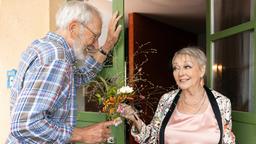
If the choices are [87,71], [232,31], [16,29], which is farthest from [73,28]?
[16,29]

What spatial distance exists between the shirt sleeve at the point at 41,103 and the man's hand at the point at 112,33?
55 centimetres

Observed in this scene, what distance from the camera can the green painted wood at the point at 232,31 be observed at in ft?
5.80

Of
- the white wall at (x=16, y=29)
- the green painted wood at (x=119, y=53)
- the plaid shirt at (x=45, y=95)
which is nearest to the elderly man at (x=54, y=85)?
the plaid shirt at (x=45, y=95)

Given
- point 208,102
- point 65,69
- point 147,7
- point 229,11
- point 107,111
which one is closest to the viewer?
point 65,69

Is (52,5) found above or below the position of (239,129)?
above

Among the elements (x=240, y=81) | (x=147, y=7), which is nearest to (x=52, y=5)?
(x=240, y=81)

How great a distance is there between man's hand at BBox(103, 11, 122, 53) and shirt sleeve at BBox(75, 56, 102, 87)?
10 cm

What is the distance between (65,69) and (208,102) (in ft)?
3.10

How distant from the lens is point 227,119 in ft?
6.02

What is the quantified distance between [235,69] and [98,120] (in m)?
0.92

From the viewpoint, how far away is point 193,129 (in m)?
1.90

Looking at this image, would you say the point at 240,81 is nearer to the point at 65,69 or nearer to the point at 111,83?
the point at 111,83

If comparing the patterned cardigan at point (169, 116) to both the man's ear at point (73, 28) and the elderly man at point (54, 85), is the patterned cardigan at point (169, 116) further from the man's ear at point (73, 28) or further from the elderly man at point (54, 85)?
the man's ear at point (73, 28)

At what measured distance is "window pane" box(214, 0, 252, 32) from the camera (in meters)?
1.89
